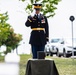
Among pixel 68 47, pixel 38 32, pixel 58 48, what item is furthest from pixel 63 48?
pixel 38 32

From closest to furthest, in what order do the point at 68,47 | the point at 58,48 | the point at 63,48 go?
the point at 68,47, the point at 63,48, the point at 58,48

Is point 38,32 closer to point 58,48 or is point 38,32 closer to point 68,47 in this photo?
point 68,47

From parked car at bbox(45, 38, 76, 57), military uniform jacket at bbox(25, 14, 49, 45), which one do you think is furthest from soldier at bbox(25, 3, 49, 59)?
parked car at bbox(45, 38, 76, 57)

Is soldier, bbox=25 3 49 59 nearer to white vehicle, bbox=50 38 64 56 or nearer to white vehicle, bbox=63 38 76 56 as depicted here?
white vehicle, bbox=63 38 76 56

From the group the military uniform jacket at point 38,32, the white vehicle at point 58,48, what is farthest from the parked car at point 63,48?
the military uniform jacket at point 38,32

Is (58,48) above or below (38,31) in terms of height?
below

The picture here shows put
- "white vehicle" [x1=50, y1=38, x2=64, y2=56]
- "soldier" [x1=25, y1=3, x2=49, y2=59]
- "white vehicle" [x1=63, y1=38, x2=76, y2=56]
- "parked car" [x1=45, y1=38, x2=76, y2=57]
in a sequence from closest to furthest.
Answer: "soldier" [x1=25, y1=3, x2=49, y2=59], "white vehicle" [x1=63, y1=38, x2=76, y2=56], "parked car" [x1=45, y1=38, x2=76, y2=57], "white vehicle" [x1=50, y1=38, x2=64, y2=56]

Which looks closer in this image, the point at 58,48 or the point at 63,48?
the point at 63,48

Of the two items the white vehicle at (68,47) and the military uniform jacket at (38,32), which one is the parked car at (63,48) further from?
the military uniform jacket at (38,32)

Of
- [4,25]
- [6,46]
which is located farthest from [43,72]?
[6,46]

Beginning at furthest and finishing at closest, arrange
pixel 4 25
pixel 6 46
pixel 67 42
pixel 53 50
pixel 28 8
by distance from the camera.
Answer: pixel 6 46, pixel 53 50, pixel 67 42, pixel 4 25, pixel 28 8

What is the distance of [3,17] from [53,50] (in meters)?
10.2

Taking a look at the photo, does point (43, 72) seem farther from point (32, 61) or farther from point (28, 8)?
point (28, 8)

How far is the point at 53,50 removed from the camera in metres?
32.4
